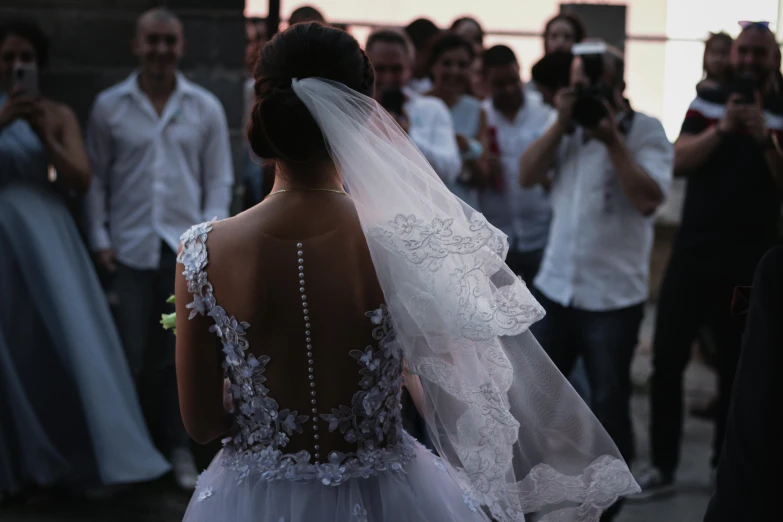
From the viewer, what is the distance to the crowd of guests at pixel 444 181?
15.1 ft

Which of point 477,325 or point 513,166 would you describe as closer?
point 477,325

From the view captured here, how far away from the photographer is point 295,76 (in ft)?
7.07

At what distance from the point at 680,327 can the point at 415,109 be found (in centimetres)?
162

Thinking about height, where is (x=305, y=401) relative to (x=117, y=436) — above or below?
above

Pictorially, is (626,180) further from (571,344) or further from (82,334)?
(82,334)

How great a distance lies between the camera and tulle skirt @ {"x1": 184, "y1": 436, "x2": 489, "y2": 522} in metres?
2.20

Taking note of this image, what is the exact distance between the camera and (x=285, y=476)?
7.27 ft

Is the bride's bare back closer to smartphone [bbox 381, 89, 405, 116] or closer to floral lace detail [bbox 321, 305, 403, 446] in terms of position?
floral lace detail [bbox 321, 305, 403, 446]

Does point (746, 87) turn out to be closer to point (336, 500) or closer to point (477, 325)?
point (477, 325)

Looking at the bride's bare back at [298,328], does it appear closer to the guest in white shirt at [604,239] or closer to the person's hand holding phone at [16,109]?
the guest in white shirt at [604,239]

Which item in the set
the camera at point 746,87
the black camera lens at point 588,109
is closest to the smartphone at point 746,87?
the camera at point 746,87

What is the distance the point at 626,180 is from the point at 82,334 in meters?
2.49

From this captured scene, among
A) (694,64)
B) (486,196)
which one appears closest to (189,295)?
(486,196)

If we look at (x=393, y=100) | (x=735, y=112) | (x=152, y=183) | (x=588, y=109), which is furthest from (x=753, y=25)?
(x=152, y=183)
